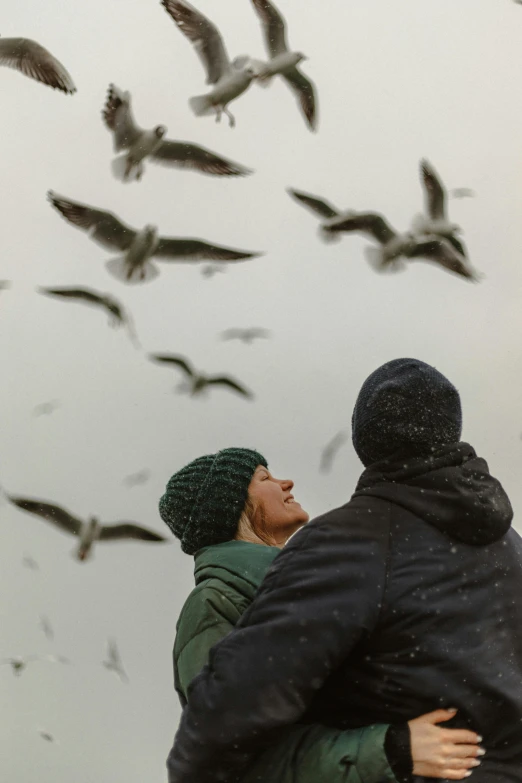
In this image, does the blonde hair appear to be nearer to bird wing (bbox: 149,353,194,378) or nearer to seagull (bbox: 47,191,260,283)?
bird wing (bbox: 149,353,194,378)

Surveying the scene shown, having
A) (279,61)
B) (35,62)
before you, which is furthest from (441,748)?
(35,62)

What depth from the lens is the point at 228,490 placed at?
106 centimetres

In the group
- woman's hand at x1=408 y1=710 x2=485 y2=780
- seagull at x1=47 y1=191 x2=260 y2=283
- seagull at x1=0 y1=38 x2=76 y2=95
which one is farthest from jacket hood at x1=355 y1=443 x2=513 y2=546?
seagull at x1=0 y1=38 x2=76 y2=95

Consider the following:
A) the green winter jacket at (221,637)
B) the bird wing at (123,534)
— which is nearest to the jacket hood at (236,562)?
the green winter jacket at (221,637)

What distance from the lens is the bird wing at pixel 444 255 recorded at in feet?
5.10

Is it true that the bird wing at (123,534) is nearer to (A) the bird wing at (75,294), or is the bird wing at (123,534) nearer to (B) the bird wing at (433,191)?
(A) the bird wing at (75,294)

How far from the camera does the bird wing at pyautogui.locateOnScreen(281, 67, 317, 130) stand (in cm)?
157

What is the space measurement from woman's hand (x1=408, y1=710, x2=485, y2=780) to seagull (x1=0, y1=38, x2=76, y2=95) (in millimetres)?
1318

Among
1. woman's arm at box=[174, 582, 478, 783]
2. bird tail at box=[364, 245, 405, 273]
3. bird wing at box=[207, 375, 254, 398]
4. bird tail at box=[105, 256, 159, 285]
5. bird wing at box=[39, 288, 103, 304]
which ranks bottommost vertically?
woman's arm at box=[174, 582, 478, 783]

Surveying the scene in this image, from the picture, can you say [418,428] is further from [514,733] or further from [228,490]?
[228,490]

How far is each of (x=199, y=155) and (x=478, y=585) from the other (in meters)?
1.10

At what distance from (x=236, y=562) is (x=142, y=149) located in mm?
920

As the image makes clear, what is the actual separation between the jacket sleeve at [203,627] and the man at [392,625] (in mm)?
143

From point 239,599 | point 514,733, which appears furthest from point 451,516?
point 239,599
